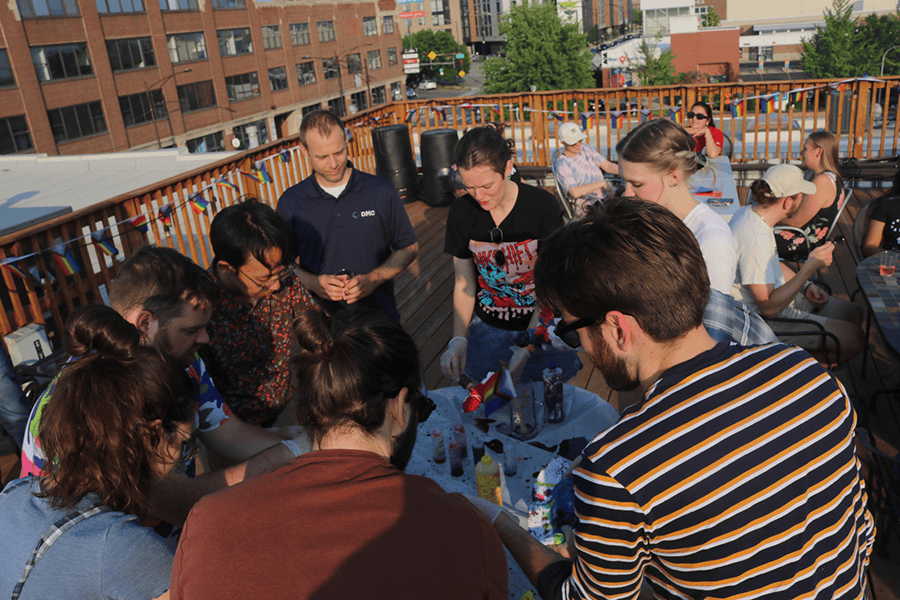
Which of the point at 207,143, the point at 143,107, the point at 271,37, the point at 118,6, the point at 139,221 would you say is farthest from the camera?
the point at 271,37

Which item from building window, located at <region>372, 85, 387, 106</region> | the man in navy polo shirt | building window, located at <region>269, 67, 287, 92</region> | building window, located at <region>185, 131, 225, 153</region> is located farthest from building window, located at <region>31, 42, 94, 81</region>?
the man in navy polo shirt

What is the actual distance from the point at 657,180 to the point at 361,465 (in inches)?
71.6

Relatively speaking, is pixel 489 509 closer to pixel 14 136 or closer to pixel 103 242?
pixel 103 242

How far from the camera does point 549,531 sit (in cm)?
186

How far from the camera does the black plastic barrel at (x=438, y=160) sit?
826 cm

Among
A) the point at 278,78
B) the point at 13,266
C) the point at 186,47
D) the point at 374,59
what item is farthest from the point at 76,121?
the point at 13,266

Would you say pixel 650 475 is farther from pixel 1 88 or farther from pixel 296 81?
pixel 296 81

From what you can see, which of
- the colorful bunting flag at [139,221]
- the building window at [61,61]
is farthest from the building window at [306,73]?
the colorful bunting flag at [139,221]

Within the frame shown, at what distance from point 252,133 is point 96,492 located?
50.9 meters

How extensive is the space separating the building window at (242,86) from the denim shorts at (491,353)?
50.5m

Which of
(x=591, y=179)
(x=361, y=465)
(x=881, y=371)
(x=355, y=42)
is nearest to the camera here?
(x=361, y=465)

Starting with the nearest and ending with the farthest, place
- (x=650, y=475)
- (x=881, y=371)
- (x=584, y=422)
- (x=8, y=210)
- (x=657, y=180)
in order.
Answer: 1. (x=650, y=475)
2. (x=584, y=422)
3. (x=657, y=180)
4. (x=881, y=371)
5. (x=8, y=210)

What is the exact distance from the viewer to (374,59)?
66.0 meters

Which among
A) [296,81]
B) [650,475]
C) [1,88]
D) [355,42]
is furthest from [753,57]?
[650,475]
